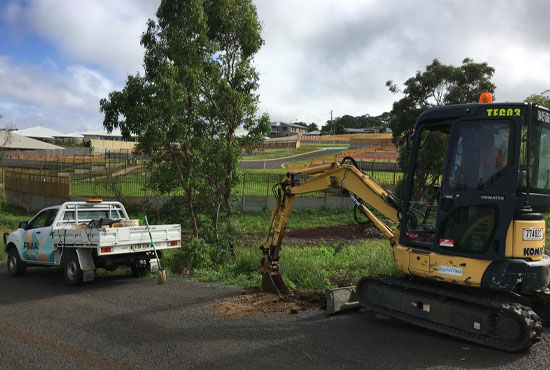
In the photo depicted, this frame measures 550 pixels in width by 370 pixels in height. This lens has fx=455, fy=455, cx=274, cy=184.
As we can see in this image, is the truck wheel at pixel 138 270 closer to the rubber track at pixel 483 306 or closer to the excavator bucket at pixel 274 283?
the excavator bucket at pixel 274 283

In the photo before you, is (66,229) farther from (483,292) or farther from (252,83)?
(483,292)

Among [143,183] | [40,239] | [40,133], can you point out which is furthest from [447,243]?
[40,133]

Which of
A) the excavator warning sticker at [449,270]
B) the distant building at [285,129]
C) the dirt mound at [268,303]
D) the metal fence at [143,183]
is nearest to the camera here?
the excavator warning sticker at [449,270]

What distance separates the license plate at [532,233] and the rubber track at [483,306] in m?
0.88

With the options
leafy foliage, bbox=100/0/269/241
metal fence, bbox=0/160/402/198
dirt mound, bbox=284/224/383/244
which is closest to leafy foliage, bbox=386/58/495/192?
metal fence, bbox=0/160/402/198

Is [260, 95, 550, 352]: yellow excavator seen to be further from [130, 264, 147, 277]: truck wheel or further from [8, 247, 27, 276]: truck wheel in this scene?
[8, 247, 27, 276]: truck wheel

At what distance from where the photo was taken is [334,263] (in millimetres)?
11094

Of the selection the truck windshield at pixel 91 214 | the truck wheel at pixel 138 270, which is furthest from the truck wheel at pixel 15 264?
the truck wheel at pixel 138 270

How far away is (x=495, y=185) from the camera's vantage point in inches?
235

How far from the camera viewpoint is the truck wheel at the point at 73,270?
408 inches

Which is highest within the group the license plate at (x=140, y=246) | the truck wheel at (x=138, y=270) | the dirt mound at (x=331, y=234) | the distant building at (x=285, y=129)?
the distant building at (x=285, y=129)

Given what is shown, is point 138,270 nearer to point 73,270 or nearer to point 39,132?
point 73,270

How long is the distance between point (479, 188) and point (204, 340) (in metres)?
4.36

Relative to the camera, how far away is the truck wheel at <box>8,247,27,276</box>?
12.1m
